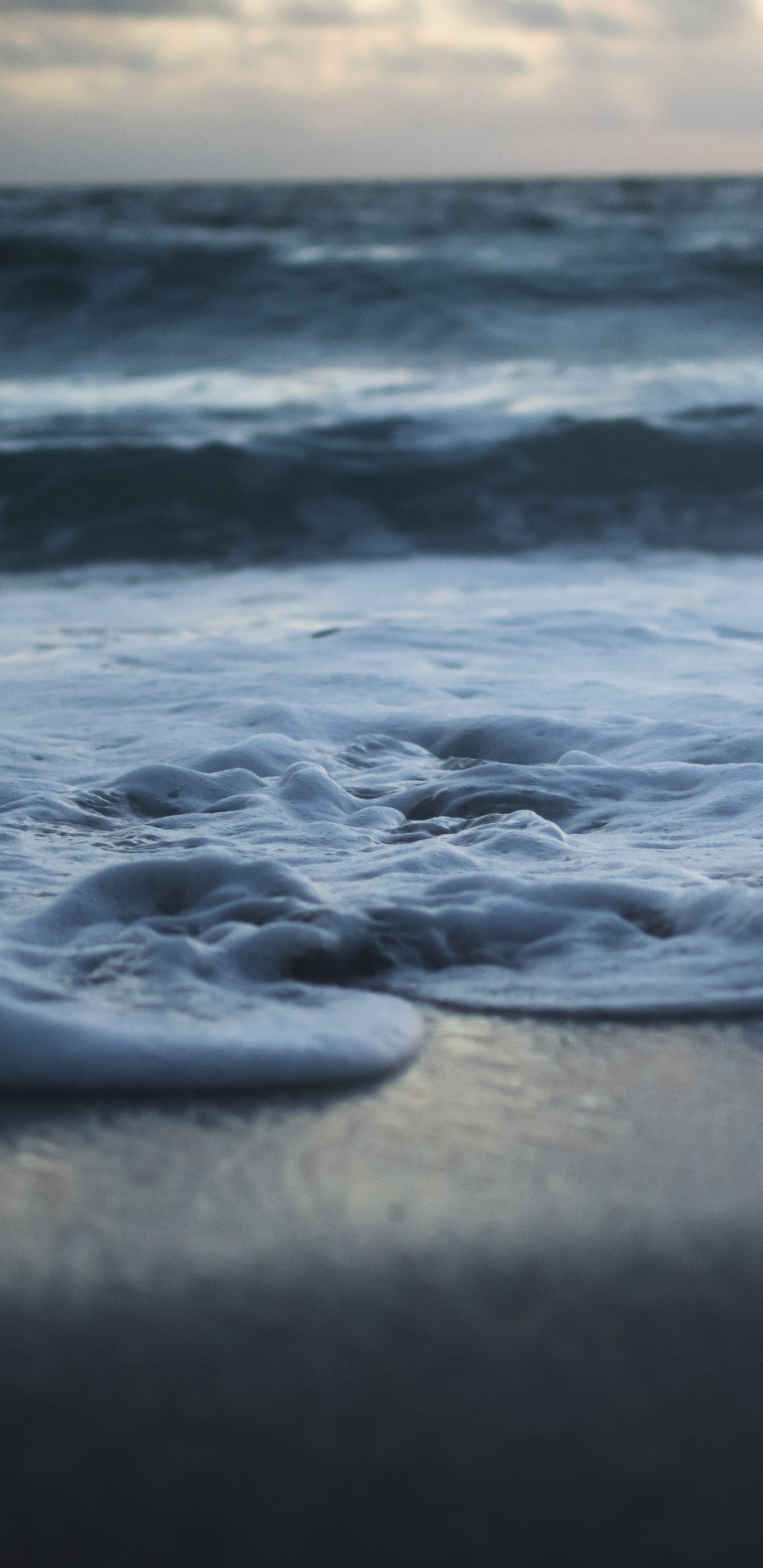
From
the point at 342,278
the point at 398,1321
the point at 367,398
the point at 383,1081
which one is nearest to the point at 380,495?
the point at 367,398

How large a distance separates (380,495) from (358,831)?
5.37 metres

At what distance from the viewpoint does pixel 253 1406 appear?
3.67ft

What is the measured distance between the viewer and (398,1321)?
4.01 feet

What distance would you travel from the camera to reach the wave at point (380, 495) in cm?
695

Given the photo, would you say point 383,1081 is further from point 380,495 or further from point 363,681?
point 380,495

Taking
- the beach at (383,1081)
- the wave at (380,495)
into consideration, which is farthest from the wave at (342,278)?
the beach at (383,1081)

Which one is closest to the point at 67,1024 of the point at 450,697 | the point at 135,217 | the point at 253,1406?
the point at 253,1406

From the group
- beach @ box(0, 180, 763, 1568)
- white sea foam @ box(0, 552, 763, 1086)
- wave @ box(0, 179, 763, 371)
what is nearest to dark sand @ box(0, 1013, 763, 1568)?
beach @ box(0, 180, 763, 1568)

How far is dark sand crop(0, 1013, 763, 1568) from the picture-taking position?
1.01 metres

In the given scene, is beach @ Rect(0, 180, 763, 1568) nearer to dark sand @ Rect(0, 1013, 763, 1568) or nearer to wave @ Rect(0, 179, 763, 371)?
dark sand @ Rect(0, 1013, 763, 1568)

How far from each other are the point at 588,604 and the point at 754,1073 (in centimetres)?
354

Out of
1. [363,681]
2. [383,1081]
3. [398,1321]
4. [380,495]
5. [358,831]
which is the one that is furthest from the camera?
[380,495]

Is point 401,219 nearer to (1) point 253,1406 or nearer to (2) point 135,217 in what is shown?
(2) point 135,217

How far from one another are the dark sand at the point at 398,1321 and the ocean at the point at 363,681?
0.52ft
